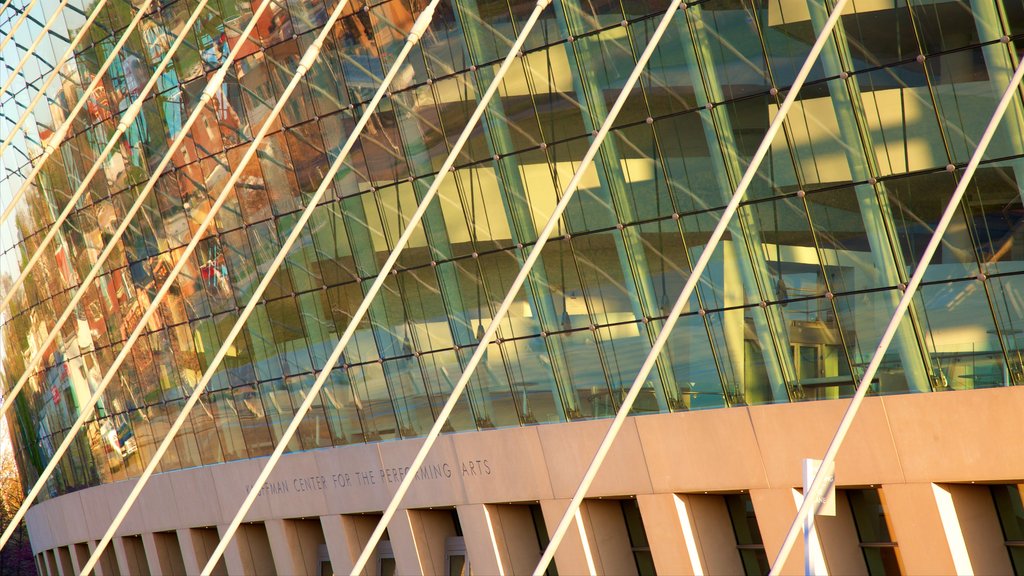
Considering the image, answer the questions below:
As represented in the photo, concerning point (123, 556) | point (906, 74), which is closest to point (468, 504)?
point (906, 74)

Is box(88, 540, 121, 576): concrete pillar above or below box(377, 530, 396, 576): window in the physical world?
above

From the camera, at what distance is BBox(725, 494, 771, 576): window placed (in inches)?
871

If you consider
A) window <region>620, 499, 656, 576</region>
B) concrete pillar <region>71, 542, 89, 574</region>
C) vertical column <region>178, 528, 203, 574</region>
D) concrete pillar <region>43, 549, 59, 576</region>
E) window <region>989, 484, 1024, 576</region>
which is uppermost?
concrete pillar <region>43, 549, 59, 576</region>

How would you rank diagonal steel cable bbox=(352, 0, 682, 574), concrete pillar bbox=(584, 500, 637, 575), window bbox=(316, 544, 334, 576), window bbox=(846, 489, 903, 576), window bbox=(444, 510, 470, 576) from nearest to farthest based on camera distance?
1. diagonal steel cable bbox=(352, 0, 682, 574)
2. window bbox=(846, 489, 903, 576)
3. concrete pillar bbox=(584, 500, 637, 575)
4. window bbox=(444, 510, 470, 576)
5. window bbox=(316, 544, 334, 576)

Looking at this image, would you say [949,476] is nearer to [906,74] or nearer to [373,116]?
[906,74]

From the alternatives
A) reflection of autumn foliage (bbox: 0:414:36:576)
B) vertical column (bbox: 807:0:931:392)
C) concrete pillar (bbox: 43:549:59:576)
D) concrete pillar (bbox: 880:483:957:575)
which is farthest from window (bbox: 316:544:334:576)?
reflection of autumn foliage (bbox: 0:414:36:576)

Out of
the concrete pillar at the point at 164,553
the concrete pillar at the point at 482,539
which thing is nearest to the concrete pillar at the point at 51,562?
the concrete pillar at the point at 164,553

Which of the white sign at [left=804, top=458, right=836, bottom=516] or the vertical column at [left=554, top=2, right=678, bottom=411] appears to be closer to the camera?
Answer: the white sign at [left=804, top=458, right=836, bottom=516]

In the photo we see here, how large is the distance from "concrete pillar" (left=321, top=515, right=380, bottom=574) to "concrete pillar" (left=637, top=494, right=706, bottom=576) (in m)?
8.25

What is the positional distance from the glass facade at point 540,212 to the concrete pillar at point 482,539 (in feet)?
5.97

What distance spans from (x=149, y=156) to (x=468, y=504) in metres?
13.6

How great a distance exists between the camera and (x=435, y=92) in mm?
25438

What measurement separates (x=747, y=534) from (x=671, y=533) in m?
1.37

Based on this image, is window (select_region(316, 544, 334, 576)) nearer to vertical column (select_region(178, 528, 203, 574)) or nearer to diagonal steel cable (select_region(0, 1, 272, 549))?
vertical column (select_region(178, 528, 203, 574))
